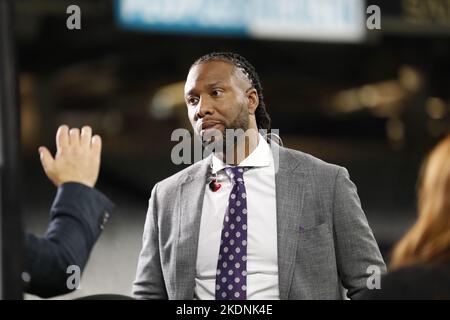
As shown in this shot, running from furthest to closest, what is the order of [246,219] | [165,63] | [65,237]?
[165,63]
[246,219]
[65,237]

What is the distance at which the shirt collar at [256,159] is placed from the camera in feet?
4.76

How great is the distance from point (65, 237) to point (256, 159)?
41 centimetres

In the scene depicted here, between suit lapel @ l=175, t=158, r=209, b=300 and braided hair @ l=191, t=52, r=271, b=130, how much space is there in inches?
5.7

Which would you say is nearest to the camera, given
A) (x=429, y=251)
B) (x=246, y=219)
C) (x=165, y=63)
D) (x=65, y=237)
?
(x=429, y=251)

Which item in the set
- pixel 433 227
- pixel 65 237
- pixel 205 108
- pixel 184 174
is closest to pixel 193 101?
pixel 205 108

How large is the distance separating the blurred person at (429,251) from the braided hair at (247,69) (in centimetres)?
38

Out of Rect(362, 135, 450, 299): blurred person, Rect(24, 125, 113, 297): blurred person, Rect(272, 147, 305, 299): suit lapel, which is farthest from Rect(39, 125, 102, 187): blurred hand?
Rect(362, 135, 450, 299): blurred person

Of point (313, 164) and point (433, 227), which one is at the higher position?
point (313, 164)

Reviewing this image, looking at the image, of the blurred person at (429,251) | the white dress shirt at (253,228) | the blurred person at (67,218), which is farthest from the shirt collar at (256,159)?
the blurred person at (429,251)

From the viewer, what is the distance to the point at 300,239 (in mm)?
1385

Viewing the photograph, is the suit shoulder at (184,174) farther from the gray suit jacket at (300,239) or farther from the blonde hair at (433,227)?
the blonde hair at (433,227)

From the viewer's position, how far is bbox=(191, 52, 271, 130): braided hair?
144cm

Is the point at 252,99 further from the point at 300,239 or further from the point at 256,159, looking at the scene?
the point at 300,239

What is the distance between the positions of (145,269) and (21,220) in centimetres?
27
